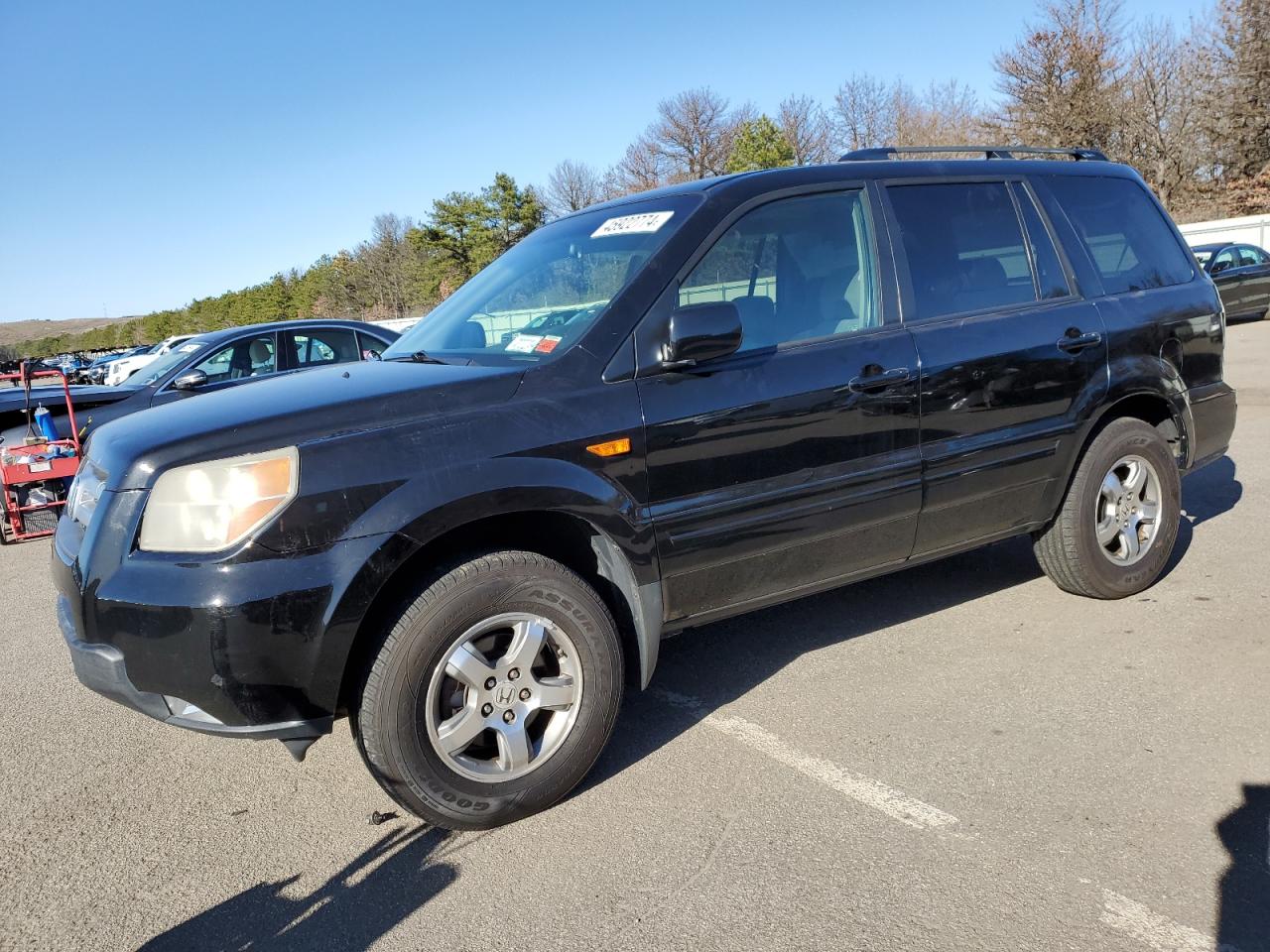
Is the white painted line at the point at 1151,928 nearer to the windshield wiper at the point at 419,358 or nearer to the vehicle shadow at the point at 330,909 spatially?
the vehicle shadow at the point at 330,909

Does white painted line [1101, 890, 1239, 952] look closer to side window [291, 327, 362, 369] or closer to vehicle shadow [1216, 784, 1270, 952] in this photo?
vehicle shadow [1216, 784, 1270, 952]

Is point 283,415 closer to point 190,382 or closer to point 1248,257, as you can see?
point 190,382

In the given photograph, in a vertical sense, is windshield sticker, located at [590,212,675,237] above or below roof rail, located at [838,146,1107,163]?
below

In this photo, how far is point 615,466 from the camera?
3039mm

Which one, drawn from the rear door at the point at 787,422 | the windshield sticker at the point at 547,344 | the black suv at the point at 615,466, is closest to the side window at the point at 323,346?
the black suv at the point at 615,466

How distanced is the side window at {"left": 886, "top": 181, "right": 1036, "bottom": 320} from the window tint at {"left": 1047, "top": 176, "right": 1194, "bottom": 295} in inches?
17.6

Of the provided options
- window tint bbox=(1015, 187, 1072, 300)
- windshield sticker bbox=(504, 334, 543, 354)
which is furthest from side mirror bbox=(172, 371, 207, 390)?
window tint bbox=(1015, 187, 1072, 300)

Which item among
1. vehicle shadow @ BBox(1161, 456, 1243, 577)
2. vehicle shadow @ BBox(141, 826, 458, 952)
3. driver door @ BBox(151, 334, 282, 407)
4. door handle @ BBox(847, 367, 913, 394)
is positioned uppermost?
driver door @ BBox(151, 334, 282, 407)

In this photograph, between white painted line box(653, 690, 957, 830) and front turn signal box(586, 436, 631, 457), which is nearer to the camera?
white painted line box(653, 690, 957, 830)

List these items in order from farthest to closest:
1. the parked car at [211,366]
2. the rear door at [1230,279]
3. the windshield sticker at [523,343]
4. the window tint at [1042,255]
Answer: the rear door at [1230,279], the parked car at [211,366], the window tint at [1042,255], the windshield sticker at [523,343]

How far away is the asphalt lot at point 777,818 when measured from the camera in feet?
7.98

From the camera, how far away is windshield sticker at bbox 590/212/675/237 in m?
3.48

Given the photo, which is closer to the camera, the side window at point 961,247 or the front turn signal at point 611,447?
the front turn signal at point 611,447

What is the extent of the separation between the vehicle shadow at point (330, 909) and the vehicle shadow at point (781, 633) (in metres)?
0.65
